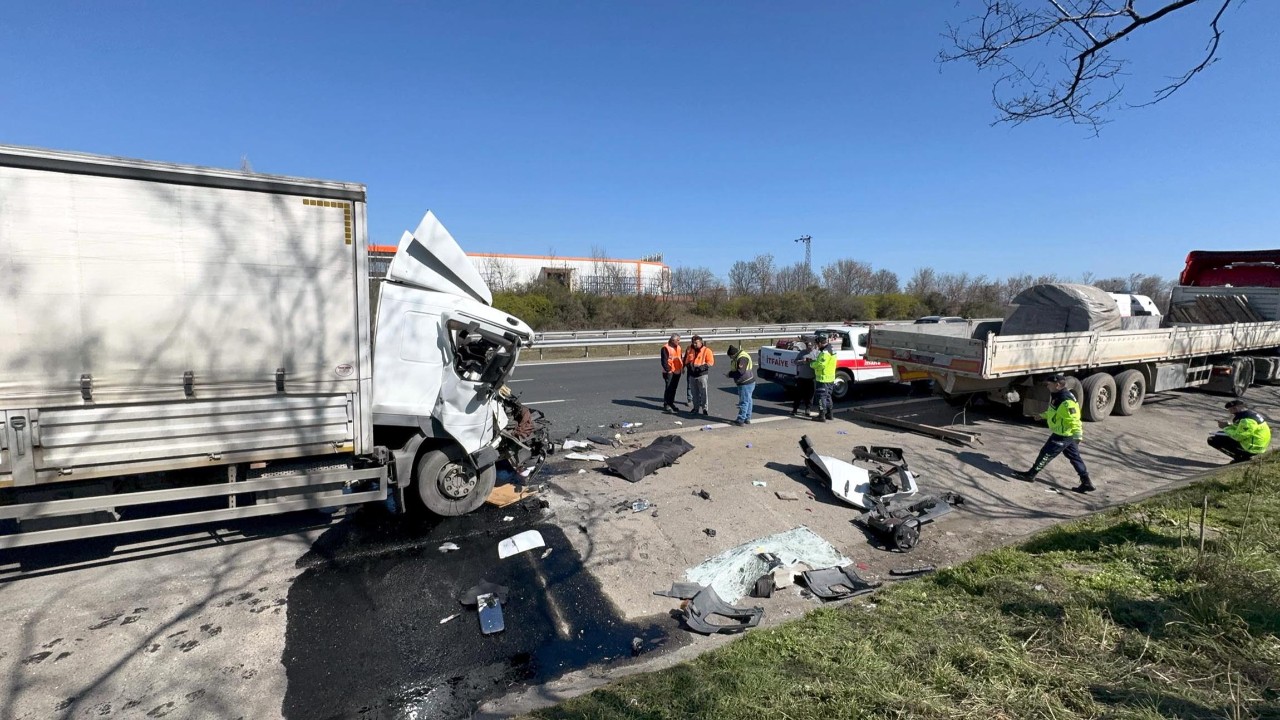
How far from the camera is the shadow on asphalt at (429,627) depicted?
349 cm

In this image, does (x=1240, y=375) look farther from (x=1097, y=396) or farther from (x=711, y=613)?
(x=711, y=613)

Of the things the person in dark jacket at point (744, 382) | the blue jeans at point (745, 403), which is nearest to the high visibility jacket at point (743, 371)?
the person in dark jacket at point (744, 382)

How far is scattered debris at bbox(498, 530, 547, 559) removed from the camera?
5230mm

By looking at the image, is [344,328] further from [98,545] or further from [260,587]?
[98,545]

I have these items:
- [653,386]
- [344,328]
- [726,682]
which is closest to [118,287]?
[344,328]

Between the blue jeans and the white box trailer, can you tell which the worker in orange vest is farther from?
the white box trailer

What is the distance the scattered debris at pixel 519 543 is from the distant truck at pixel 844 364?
8.43m

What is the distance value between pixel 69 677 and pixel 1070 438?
31.2ft

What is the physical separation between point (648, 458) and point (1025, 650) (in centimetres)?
472

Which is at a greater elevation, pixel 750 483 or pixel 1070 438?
pixel 1070 438

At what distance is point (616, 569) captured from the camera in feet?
16.3

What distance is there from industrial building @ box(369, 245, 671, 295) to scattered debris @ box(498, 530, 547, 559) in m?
26.3

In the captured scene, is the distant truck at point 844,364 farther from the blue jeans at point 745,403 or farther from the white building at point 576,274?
the white building at point 576,274

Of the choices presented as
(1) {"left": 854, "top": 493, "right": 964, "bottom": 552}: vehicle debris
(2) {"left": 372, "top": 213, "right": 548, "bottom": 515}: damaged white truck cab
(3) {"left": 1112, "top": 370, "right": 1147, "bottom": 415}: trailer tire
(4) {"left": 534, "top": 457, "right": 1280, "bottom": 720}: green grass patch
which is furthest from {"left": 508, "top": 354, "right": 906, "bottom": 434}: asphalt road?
(4) {"left": 534, "top": 457, "right": 1280, "bottom": 720}: green grass patch
